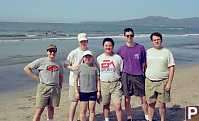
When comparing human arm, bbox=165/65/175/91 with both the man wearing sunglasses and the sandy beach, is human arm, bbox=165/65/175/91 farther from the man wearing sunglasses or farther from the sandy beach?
the man wearing sunglasses

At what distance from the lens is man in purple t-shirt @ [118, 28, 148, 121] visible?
764 centimetres

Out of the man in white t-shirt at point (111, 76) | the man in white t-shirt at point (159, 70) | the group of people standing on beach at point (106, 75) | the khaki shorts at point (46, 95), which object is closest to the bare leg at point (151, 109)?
the group of people standing on beach at point (106, 75)

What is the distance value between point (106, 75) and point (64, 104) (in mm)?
2886

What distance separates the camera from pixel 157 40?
742 cm

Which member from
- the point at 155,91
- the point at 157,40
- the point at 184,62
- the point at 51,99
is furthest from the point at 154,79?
the point at 184,62

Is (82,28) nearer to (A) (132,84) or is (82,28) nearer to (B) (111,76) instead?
(A) (132,84)

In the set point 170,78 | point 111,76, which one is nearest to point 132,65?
point 111,76

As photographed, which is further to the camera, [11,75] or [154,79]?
[11,75]

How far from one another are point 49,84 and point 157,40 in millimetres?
2004

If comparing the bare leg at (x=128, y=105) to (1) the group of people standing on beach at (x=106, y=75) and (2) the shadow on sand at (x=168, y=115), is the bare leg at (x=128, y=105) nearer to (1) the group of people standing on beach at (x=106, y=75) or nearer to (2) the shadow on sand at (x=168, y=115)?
(1) the group of people standing on beach at (x=106, y=75)

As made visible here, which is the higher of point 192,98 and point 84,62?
point 84,62

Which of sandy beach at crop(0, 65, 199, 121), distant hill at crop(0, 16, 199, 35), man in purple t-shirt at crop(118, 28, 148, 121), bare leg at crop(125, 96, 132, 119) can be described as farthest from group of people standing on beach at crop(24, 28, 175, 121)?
distant hill at crop(0, 16, 199, 35)

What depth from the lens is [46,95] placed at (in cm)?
714

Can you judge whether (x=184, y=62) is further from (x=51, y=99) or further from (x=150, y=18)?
(x=150, y=18)
